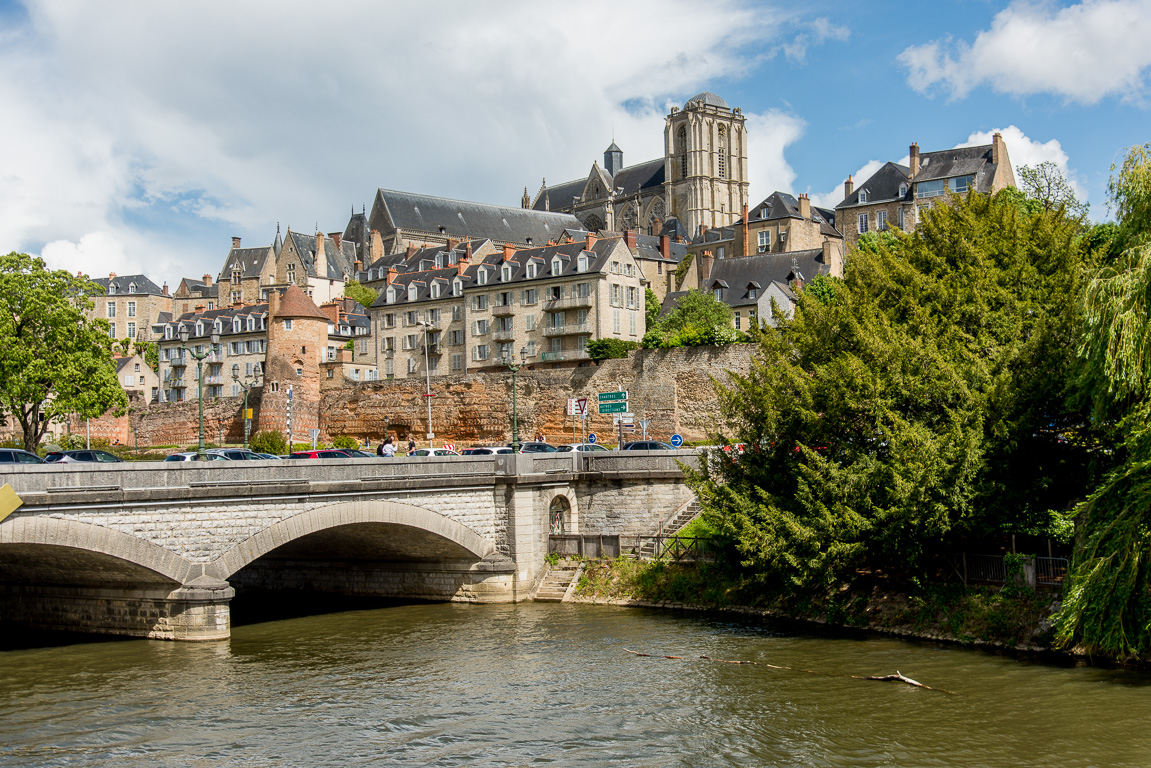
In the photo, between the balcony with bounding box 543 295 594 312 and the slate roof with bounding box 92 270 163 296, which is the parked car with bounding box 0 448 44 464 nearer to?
the balcony with bounding box 543 295 594 312

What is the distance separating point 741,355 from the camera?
6134 cm

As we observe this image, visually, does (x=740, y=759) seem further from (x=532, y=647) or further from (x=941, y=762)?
(x=532, y=647)

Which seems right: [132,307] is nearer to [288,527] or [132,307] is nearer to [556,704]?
[288,527]

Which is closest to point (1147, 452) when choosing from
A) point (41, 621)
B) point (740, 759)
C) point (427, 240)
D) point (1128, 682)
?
point (1128, 682)

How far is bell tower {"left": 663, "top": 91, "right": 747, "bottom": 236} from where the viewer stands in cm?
13612

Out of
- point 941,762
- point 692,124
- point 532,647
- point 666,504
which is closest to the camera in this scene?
point 941,762

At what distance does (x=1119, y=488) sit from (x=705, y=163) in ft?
386

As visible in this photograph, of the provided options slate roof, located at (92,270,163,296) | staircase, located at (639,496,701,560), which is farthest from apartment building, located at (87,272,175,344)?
staircase, located at (639,496,701,560)

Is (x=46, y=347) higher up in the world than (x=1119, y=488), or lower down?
higher up

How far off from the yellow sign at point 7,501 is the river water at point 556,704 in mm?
3631

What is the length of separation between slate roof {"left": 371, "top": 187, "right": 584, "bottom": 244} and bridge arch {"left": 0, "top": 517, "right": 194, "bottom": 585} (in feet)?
338

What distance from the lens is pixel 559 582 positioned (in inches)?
1378

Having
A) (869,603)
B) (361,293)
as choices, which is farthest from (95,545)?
(361,293)

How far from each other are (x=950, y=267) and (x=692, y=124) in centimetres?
11045
